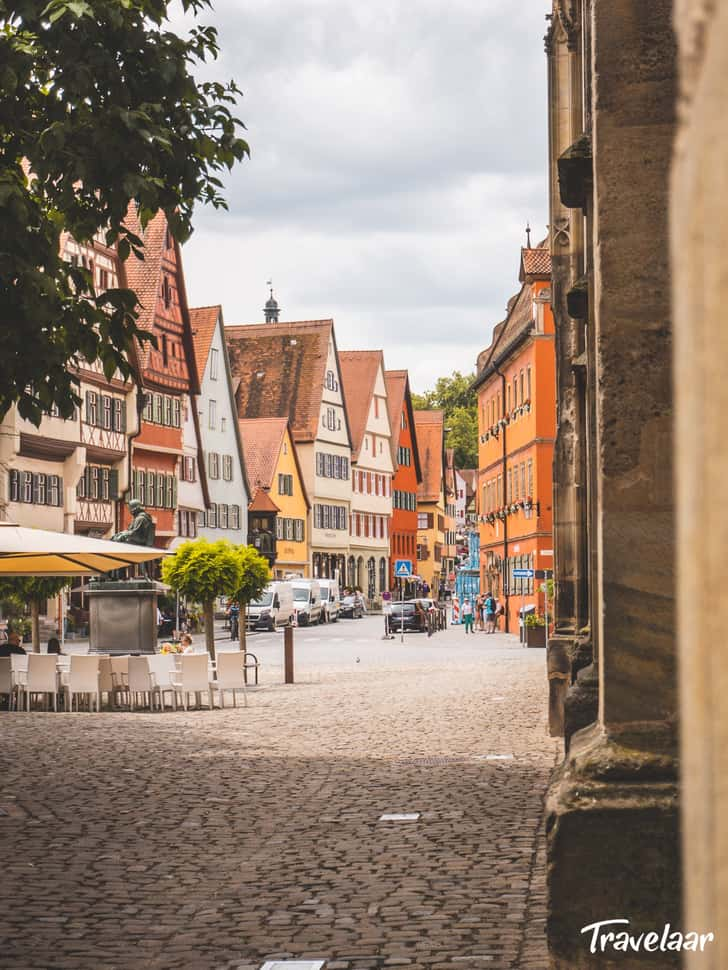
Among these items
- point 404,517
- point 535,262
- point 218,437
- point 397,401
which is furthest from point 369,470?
point 535,262

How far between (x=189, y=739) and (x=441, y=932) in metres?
9.69

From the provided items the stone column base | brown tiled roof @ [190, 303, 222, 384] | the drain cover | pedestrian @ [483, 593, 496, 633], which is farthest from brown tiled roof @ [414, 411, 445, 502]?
the stone column base

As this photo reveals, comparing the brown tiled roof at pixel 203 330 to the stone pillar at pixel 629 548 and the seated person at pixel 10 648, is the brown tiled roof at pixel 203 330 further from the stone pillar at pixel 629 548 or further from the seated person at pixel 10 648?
the stone pillar at pixel 629 548

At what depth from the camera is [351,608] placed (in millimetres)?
78250

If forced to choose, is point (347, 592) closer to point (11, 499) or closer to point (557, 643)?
point (11, 499)

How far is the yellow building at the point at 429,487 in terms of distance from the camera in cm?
11181

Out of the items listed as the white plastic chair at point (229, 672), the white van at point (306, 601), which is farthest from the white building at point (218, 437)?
the white plastic chair at point (229, 672)

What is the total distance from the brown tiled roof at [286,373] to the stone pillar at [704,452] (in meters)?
81.6

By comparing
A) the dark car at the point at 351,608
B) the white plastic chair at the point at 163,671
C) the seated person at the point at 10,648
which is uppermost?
the seated person at the point at 10,648

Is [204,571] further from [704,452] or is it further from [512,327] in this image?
[512,327]

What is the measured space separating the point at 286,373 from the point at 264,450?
733cm

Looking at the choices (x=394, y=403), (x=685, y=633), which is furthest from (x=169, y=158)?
(x=394, y=403)

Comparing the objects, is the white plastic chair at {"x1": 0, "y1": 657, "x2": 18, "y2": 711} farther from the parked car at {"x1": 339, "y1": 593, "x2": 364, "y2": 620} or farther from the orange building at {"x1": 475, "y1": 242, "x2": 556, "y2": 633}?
the parked car at {"x1": 339, "y1": 593, "x2": 364, "y2": 620}

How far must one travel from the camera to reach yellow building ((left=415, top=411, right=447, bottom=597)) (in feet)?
367
